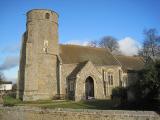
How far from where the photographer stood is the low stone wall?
685 inches

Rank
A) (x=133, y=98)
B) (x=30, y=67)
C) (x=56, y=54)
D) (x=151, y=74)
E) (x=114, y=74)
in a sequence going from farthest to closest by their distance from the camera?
(x=114, y=74), (x=56, y=54), (x=30, y=67), (x=133, y=98), (x=151, y=74)

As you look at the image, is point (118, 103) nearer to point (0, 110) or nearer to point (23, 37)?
point (0, 110)

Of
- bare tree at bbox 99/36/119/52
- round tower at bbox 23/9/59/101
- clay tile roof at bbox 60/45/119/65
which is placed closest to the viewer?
round tower at bbox 23/9/59/101

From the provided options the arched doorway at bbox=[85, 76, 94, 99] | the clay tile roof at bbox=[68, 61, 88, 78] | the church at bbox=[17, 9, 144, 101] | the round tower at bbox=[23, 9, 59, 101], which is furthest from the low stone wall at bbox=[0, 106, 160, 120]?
the arched doorway at bbox=[85, 76, 94, 99]

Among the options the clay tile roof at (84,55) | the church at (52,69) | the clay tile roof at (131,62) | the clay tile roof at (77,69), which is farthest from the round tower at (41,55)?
the clay tile roof at (131,62)

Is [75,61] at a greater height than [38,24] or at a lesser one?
lesser

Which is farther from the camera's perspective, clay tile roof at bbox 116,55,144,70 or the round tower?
clay tile roof at bbox 116,55,144,70

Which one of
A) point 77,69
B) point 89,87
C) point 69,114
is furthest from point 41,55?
point 69,114

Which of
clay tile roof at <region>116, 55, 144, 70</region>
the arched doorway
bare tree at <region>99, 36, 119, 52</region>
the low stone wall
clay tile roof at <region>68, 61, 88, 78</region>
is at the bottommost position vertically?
the low stone wall

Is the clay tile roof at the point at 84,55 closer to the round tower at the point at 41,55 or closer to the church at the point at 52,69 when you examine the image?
the church at the point at 52,69

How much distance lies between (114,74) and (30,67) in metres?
15.3

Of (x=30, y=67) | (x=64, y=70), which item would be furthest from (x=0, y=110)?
(x=64, y=70)

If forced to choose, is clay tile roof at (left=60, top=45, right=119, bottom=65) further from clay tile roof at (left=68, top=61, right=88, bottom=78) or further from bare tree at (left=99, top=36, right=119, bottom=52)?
bare tree at (left=99, top=36, right=119, bottom=52)

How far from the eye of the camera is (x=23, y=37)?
141ft
